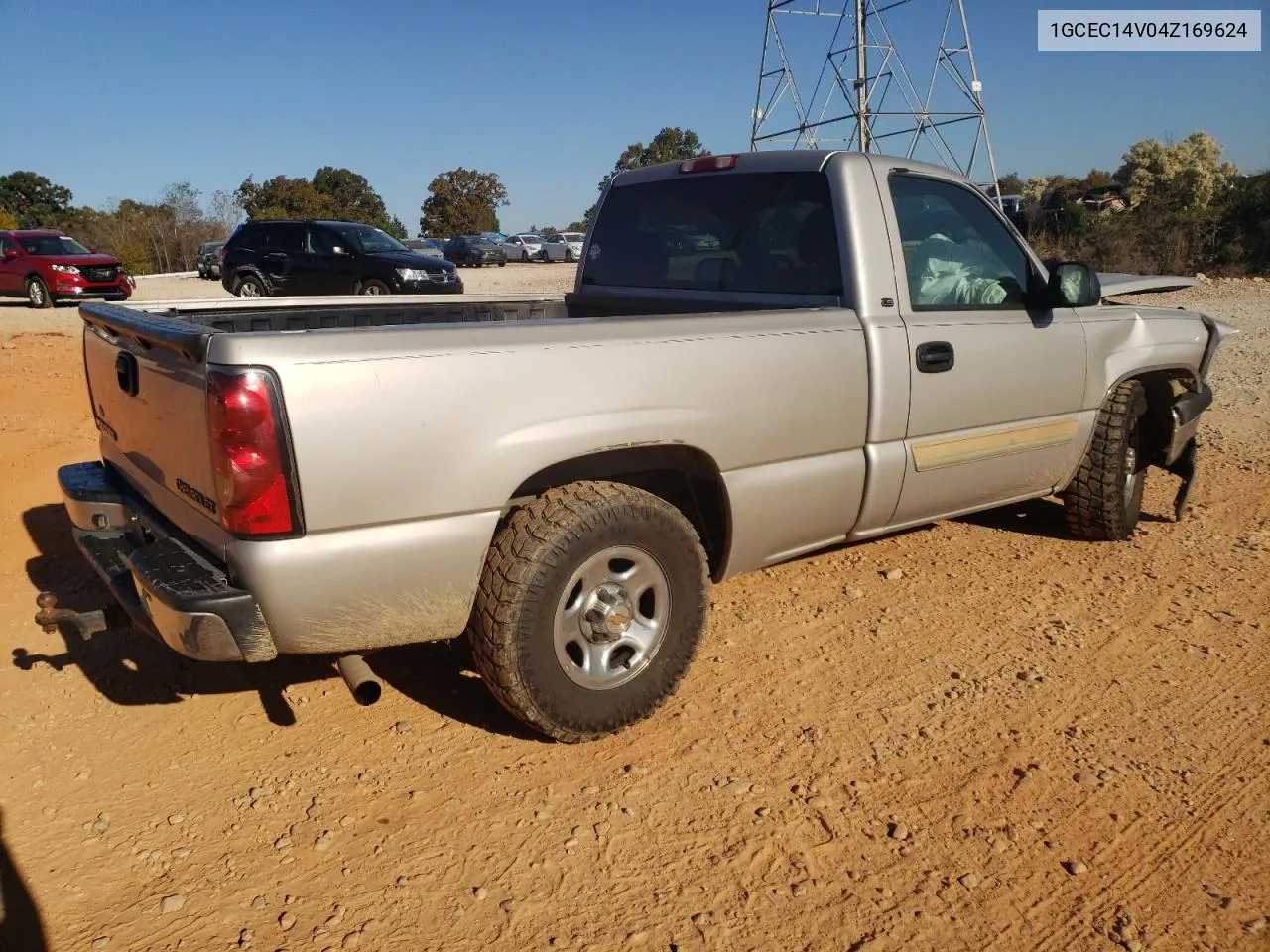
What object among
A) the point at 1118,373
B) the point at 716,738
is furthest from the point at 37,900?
the point at 1118,373

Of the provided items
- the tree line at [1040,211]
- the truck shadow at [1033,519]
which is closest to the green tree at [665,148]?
the tree line at [1040,211]

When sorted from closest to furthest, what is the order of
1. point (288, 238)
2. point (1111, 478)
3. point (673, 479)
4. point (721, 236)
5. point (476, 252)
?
point (673, 479), point (721, 236), point (1111, 478), point (288, 238), point (476, 252)

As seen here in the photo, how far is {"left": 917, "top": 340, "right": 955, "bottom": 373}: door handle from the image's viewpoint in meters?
3.88

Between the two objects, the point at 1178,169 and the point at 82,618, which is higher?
the point at 1178,169

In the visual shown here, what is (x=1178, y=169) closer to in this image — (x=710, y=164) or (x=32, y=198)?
(x=710, y=164)

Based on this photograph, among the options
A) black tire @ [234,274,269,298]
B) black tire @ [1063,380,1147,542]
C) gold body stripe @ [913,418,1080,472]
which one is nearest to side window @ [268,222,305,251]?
black tire @ [234,274,269,298]

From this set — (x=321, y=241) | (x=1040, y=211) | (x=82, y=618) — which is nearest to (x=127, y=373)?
(x=82, y=618)

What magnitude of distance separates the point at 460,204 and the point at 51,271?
A: 44.8 metres

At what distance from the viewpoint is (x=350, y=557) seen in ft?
8.79

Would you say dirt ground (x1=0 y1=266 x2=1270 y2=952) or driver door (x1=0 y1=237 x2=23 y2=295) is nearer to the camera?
dirt ground (x1=0 y1=266 x2=1270 y2=952)

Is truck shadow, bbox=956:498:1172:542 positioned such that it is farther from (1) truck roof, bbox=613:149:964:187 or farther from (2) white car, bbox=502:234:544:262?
(2) white car, bbox=502:234:544:262

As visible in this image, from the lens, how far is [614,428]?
10.1 feet

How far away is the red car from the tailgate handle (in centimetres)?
1928

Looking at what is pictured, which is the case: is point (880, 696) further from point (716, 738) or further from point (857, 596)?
point (857, 596)
